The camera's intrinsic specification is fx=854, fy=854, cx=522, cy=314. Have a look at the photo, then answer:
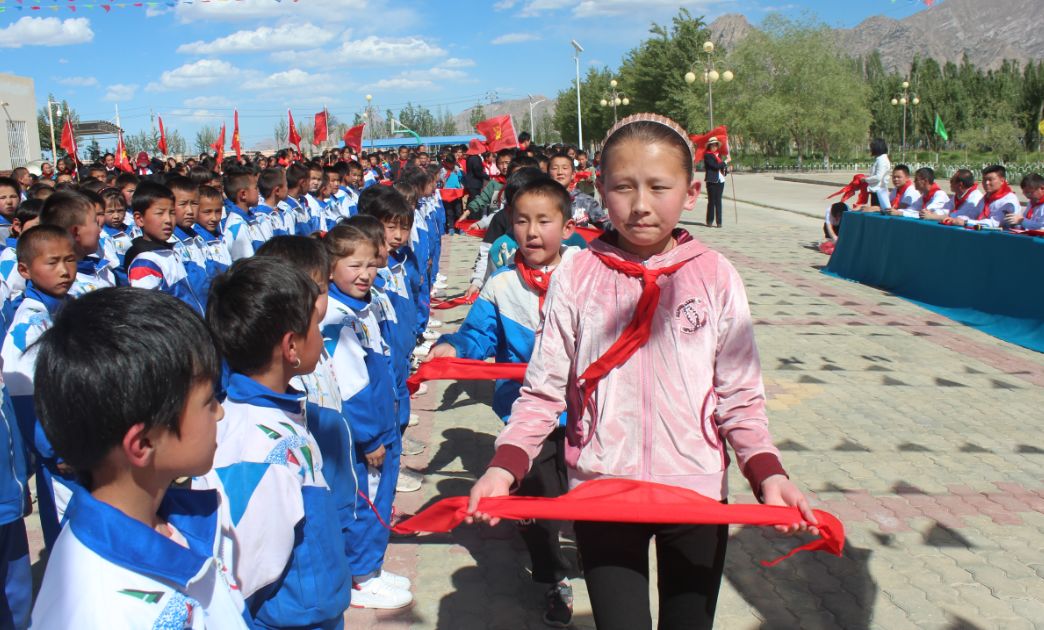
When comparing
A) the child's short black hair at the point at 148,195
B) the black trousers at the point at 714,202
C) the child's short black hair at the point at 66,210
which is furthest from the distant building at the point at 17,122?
the child's short black hair at the point at 66,210

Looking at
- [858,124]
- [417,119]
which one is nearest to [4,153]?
[858,124]

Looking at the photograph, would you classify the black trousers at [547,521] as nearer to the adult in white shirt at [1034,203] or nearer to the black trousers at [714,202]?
the adult in white shirt at [1034,203]

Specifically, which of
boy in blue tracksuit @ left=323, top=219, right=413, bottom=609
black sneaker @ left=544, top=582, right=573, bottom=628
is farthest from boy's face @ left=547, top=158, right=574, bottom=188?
black sneaker @ left=544, top=582, right=573, bottom=628

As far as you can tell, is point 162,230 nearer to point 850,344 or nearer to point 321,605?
point 321,605

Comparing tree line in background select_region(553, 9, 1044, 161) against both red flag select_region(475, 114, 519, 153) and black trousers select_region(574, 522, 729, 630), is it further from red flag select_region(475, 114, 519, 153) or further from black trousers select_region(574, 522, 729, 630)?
black trousers select_region(574, 522, 729, 630)

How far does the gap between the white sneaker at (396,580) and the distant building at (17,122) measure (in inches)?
1302

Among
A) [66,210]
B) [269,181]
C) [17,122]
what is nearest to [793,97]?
[17,122]

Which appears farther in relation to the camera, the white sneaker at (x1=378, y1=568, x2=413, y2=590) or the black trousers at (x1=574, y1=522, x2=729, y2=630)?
the white sneaker at (x1=378, y1=568, x2=413, y2=590)

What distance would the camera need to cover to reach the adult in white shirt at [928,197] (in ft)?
39.3

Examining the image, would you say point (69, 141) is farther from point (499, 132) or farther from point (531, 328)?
point (531, 328)

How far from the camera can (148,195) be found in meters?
5.94

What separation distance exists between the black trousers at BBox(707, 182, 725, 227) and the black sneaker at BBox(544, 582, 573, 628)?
16.2m

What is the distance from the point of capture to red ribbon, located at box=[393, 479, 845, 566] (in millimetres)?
1912

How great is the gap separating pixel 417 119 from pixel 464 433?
321ft
